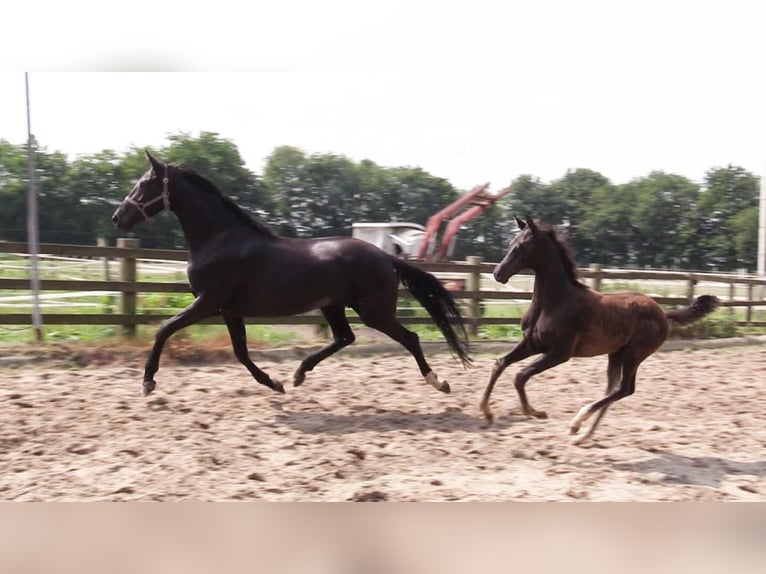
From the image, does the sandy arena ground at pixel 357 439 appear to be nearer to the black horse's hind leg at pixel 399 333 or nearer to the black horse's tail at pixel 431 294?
Result: the black horse's hind leg at pixel 399 333

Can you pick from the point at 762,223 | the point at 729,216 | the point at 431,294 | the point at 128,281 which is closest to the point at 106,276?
the point at 128,281

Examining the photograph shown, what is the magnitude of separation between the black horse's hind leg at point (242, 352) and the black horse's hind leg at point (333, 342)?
8.9 inches

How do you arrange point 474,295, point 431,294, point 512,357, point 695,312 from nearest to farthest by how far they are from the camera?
point 512,357 < point 695,312 < point 431,294 < point 474,295

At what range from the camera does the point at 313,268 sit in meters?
4.96

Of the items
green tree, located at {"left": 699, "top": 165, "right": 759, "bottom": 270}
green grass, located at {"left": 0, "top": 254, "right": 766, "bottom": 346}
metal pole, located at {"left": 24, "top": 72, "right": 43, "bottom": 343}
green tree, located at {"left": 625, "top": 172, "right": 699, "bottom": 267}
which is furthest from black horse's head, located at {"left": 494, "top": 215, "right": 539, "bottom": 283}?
metal pole, located at {"left": 24, "top": 72, "right": 43, "bottom": 343}

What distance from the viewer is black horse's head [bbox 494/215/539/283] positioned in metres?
4.28

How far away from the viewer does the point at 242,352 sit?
5062 millimetres

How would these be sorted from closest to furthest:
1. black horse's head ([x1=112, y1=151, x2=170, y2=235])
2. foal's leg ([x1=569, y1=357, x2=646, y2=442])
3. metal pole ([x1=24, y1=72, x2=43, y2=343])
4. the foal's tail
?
foal's leg ([x1=569, y1=357, x2=646, y2=442]) → the foal's tail → black horse's head ([x1=112, y1=151, x2=170, y2=235]) → metal pole ([x1=24, y1=72, x2=43, y2=343])

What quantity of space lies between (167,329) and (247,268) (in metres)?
0.71

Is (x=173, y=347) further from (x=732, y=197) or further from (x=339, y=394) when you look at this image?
(x=732, y=197)

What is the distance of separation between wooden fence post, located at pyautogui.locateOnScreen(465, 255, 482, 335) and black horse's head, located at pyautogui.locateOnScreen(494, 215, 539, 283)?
3711 millimetres

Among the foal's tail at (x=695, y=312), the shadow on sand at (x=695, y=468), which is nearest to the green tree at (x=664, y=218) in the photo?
the foal's tail at (x=695, y=312)

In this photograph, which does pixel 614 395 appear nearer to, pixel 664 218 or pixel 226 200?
pixel 664 218

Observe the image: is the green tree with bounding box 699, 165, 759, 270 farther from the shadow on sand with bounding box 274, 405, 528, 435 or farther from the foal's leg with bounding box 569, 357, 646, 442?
the shadow on sand with bounding box 274, 405, 528, 435
